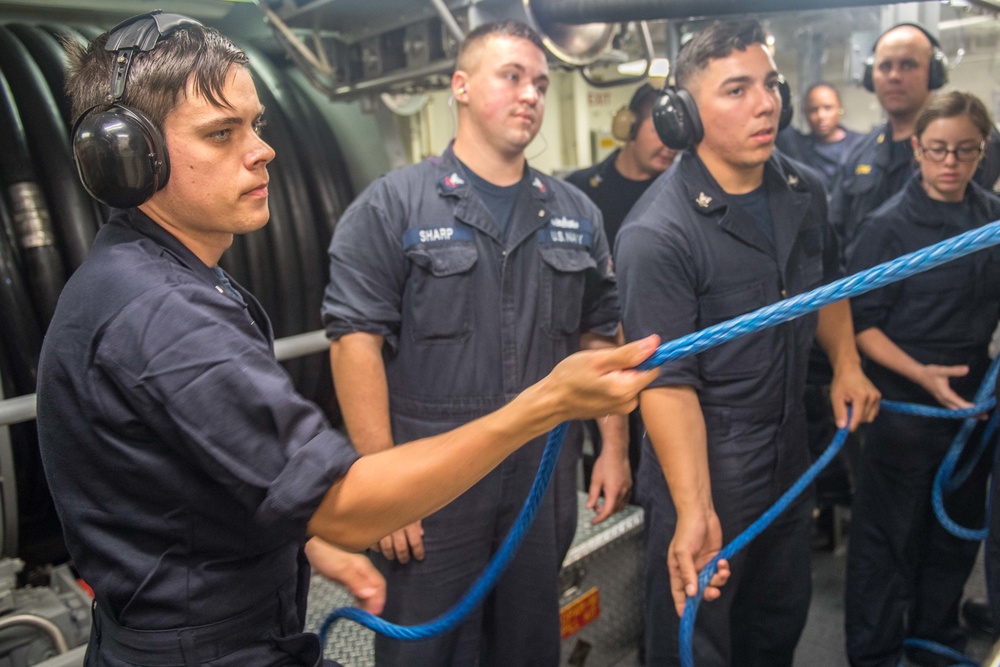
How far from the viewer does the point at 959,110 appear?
2.64 meters

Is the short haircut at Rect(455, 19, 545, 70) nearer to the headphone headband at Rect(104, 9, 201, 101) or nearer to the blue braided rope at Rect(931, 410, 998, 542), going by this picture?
the headphone headband at Rect(104, 9, 201, 101)

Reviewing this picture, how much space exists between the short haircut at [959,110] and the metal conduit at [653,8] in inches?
41.8

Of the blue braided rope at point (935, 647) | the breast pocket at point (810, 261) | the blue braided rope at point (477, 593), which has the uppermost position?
the breast pocket at point (810, 261)

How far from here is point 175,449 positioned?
105 centimetres

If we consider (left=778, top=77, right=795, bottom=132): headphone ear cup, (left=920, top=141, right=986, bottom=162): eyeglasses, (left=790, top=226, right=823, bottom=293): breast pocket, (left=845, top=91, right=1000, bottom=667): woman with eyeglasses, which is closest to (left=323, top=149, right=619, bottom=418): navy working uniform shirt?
(left=790, top=226, right=823, bottom=293): breast pocket

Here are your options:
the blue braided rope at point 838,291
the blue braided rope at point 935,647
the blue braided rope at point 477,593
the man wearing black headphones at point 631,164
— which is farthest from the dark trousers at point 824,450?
the blue braided rope at point 838,291

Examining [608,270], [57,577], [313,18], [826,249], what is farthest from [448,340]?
[313,18]

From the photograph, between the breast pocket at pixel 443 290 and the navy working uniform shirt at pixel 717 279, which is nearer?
the navy working uniform shirt at pixel 717 279

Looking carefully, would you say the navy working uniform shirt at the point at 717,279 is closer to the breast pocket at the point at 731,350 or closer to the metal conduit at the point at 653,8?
the breast pocket at the point at 731,350

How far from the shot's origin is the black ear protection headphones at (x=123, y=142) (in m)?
1.06

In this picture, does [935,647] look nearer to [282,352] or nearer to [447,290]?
[447,290]

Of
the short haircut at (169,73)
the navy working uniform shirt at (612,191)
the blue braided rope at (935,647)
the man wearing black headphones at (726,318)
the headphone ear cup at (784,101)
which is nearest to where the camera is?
the short haircut at (169,73)

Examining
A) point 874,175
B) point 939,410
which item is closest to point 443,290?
point 939,410

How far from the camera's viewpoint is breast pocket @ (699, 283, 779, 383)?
201cm
